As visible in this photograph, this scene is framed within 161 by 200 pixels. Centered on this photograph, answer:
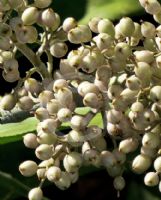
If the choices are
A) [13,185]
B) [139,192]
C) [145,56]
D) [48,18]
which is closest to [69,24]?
[48,18]

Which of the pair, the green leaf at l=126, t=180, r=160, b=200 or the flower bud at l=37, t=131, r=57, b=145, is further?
the green leaf at l=126, t=180, r=160, b=200

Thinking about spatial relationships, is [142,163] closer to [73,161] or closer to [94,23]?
[73,161]

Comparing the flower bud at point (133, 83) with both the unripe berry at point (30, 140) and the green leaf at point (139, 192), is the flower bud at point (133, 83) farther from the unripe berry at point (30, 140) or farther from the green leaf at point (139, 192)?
the green leaf at point (139, 192)

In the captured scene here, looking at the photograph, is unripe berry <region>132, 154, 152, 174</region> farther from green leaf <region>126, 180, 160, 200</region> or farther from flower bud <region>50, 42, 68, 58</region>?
green leaf <region>126, 180, 160, 200</region>

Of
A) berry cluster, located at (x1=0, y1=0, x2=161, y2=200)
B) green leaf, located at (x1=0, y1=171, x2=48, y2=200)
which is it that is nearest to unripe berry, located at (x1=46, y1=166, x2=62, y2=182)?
berry cluster, located at (x1=0, y1=0, x2=161, y2=200)

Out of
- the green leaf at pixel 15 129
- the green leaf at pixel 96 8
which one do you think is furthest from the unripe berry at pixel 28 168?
the green leaf at pixel 96 8

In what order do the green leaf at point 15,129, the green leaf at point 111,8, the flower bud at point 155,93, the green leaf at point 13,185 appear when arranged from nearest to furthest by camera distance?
1. the flower bud at point 155,93
2. the green leaf at point 15,129
3. the green leaf at point 13,185
4. the green leaf at point 111,8

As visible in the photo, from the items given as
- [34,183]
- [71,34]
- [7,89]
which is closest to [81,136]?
[71,34]

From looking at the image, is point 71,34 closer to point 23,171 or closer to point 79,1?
point 23,171
